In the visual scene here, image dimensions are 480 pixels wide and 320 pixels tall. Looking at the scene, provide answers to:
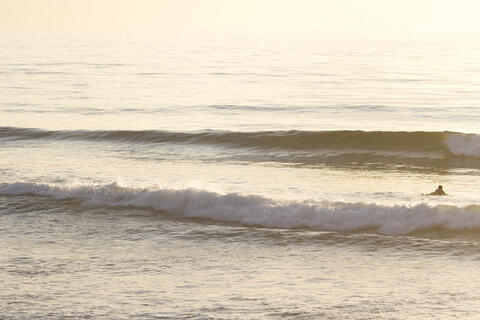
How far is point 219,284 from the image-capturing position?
13562mm

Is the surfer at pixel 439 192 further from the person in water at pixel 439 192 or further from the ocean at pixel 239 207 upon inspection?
the ocean at pixel 239 207

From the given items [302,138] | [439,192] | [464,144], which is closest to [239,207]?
[439,192]

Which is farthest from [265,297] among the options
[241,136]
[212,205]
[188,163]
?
[241,136]

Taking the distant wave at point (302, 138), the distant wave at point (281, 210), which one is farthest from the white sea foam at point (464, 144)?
the distant wave at point (281, 210)

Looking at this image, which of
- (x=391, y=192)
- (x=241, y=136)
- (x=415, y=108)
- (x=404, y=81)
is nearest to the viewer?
(x=391, y=192)

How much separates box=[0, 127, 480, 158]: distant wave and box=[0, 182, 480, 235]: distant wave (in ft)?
32.4

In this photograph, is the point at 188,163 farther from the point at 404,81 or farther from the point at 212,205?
the point at 404,81

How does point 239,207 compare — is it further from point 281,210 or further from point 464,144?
point 464,144

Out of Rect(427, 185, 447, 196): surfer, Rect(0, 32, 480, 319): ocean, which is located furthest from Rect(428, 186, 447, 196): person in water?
Rect(0, 32, 480, 319): ocean

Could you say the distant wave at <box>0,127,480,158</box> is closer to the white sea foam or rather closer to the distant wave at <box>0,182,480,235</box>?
the white sea foam

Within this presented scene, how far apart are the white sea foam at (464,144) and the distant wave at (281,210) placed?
982 centimetres

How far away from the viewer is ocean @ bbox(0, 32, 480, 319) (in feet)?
42.5

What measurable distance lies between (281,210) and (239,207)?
1072 millimetres

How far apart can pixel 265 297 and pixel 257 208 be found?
572 centimetres
